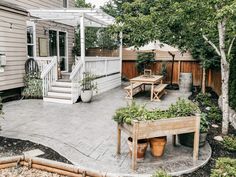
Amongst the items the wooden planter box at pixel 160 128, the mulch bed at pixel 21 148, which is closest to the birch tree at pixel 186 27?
the wooden planter box at pixel 160 128

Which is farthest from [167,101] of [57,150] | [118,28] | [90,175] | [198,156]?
[90,175]

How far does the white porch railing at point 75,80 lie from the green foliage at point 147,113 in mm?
5194

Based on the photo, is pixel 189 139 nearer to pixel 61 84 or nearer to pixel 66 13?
pixel 61 84

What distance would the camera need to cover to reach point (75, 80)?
9.87 meters

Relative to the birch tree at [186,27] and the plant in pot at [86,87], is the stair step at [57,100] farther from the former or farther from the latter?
the birch tree at [186,27]

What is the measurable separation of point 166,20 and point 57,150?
13.3 ft

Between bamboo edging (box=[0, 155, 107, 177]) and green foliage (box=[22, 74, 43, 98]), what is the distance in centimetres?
628

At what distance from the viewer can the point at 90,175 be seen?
383 centimetres

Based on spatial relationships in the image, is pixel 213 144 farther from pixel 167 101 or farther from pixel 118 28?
pixel 167 101

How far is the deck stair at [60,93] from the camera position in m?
9.77

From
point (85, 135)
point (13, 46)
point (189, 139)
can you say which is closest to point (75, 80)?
point (13, 46)

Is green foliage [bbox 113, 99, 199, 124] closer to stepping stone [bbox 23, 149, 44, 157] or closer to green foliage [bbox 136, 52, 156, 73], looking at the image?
stepping stone [bbox 23, 149, 44, 157]

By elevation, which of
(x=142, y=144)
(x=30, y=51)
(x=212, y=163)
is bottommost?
(x=212, y=163)

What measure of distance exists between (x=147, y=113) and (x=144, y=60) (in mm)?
10299
